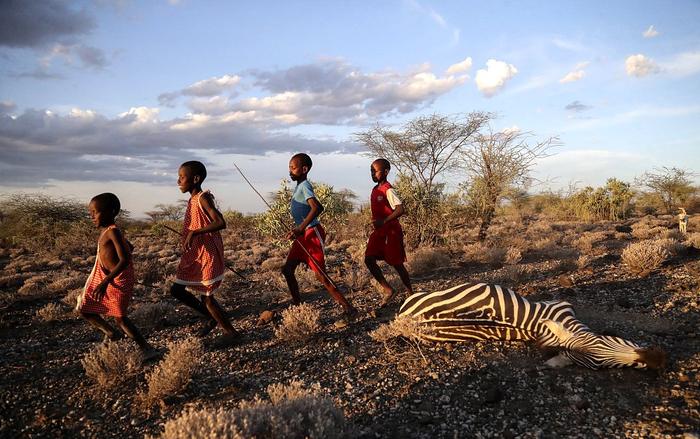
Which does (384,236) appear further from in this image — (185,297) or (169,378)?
(169,378)

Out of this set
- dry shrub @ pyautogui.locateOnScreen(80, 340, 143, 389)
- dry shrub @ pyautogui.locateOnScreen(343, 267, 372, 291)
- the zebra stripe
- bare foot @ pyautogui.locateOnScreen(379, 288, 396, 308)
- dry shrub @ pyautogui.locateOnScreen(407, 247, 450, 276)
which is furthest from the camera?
dry shrub @ pyautogui.locateOnScreen(407, 247, 450, 276)

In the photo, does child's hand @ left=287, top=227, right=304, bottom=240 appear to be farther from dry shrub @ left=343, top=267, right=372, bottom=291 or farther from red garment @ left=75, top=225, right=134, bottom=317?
dry shrub @ left=343, top=267, right=372, bottom=291

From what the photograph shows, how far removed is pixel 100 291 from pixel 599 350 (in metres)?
4.54

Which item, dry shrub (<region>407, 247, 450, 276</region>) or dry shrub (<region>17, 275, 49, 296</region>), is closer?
dry shrub (<region>407, 247, 450, 276</region>)

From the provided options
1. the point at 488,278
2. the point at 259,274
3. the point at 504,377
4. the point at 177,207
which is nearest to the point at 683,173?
the point at 488,278

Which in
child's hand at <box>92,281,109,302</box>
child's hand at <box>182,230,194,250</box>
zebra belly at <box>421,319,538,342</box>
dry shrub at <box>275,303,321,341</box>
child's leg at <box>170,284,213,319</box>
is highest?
child's hand at <box>182,230,194,250</box>

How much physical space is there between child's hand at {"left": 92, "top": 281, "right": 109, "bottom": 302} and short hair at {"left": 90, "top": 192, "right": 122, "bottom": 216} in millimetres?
711

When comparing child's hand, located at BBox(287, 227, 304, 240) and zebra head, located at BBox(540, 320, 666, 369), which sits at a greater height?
child's hand, located at BBox(287, 227, 304, 240)

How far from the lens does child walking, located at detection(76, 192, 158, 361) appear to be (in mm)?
4090

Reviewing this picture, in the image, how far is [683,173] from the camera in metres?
24.4

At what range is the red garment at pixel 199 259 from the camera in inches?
177

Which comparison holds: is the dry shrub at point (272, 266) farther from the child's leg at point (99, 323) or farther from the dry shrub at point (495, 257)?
the child's leg at point (99, 323)

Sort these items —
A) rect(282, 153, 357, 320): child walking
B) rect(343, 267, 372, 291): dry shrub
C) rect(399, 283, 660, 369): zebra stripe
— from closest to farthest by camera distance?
rect(399, 283, 660, 369): zebra stripe, rect(282, 153, 357, 320): child walking, rect(343, 267, 372, 291): dry shrub

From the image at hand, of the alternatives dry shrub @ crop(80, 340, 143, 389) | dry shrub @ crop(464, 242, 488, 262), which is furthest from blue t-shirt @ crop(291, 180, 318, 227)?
dry shrub @ crop(464, 242, 488, 262)
